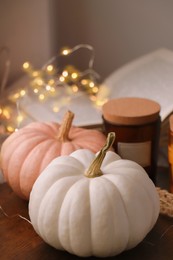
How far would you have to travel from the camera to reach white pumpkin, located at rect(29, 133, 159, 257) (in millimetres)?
547

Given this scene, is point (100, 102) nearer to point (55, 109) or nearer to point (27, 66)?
point (55, 109)

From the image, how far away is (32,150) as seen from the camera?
70cm

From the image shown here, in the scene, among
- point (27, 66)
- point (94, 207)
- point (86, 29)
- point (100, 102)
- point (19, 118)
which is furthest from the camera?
point (86, 29)

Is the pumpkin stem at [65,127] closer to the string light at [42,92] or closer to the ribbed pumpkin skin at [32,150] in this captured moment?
the ribbed pumpkin skin at [32,150]

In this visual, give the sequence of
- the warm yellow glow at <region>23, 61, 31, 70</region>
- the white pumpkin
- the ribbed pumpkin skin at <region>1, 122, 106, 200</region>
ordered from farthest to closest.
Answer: the warm yellow glow at <region>23, 61, 31, 70</region>
the ribbed pumpkin skin at <region>1, 122, 106, 200</region>
the white pumpkin

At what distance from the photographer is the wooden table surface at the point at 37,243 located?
59 cm

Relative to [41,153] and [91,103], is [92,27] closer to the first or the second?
[91,103]

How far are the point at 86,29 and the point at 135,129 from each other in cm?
64

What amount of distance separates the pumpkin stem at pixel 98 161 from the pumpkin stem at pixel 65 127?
0.47 ft

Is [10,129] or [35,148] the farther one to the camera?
[10,129]

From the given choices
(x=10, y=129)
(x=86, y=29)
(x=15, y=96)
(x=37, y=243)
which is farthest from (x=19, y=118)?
(x=86, y=29)

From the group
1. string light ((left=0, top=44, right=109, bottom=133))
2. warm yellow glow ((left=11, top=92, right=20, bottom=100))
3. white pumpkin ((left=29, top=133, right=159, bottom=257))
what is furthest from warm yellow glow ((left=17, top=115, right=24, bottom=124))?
white pumpkin ((left=29, top=133, right=159, bottom=257))

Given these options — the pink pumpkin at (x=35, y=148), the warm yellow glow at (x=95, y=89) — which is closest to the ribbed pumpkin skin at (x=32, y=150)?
the pink pumpkin at (x=35, y=148)

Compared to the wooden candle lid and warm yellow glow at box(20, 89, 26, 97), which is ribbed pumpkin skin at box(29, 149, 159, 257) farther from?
warm yellow glow at box(20, 89, 26, 97)
